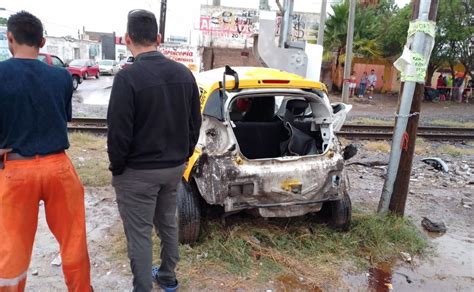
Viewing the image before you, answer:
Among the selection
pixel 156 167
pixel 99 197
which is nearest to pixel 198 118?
pixel 156 167

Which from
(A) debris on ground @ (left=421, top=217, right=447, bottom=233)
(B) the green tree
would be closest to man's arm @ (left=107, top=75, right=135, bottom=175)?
(A) debris on ground @ (left=421, top=217, right=447, bottom=233)

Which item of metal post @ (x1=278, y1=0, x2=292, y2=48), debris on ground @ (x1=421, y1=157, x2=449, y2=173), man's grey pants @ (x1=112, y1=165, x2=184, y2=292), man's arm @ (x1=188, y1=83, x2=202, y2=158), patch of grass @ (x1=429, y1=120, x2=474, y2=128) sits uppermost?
metal post @ (x1=278, y1=0, x2=292, y2=48)

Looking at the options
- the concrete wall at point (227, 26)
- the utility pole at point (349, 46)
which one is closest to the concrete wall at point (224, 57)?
the concrete wall at point (227, 26)

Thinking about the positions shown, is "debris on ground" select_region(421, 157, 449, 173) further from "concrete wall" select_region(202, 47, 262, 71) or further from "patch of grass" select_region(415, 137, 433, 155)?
"concrete wall" select_region(202, 47, 262, 71)

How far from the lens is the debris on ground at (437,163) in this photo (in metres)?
8.25

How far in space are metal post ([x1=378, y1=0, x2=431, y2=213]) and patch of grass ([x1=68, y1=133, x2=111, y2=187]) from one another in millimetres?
3820

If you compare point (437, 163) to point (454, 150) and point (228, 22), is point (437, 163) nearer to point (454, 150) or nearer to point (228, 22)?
point (454, 150)

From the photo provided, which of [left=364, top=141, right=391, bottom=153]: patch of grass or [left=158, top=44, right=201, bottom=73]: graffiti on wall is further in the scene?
[left=158, top=44, right=201, bottom=73]: graffiti on wall

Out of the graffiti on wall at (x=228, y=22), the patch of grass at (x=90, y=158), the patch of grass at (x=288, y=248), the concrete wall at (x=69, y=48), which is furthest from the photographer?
the concrete wall at (x=69, y=48)

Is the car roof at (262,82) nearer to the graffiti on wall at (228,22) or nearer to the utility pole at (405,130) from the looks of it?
the utility pole at (405,130)

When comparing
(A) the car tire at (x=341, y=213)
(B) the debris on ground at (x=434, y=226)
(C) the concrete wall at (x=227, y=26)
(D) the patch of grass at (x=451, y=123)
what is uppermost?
(C) the concrete wall at (x=227, y=26)

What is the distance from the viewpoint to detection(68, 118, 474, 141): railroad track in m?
10.6

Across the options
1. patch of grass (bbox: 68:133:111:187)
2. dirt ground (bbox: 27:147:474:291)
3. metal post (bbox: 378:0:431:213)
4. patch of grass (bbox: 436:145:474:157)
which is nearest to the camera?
dirt ground (bbox: 27:147:474:291)

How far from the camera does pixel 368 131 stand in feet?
41.1
